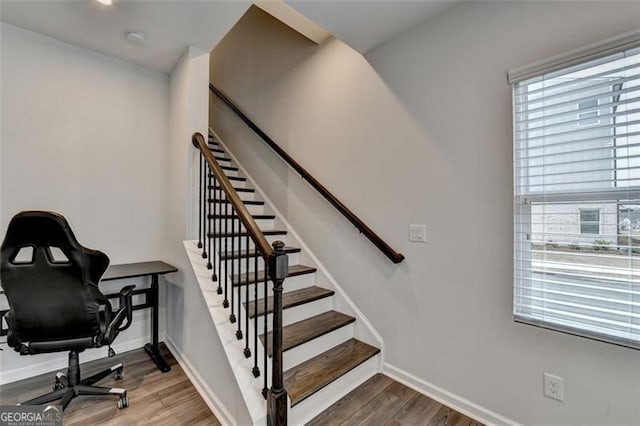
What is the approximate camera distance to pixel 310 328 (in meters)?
2.17

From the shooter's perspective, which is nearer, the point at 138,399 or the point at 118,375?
the point at 138,399

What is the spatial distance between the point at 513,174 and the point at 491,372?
1.15 meters

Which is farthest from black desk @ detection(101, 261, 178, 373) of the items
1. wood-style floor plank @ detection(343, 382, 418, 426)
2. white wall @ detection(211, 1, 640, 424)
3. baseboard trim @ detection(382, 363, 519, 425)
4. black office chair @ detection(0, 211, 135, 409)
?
baseboard trim @ detection(382, 363, 519, 425)

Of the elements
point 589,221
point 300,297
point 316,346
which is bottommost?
point 316,346

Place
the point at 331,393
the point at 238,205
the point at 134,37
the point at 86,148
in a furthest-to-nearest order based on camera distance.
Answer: the point at 86,148 → the point at 134,37 → the point at 331,393 → the point at 238,205

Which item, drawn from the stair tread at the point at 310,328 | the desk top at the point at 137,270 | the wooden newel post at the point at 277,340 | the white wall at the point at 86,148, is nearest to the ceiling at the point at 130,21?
the white wall at the point at 86,148

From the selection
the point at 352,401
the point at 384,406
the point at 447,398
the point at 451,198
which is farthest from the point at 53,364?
the point at 451,198

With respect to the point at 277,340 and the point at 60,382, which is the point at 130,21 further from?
the point at 60,382

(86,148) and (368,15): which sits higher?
(368,15)

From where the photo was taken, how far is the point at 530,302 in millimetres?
1564

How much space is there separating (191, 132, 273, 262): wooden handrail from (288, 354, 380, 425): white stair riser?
3.01 feet

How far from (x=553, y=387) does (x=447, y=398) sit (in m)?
0.61

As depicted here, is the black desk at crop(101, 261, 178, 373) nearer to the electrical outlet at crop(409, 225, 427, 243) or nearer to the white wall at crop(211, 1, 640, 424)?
the white wall at crop(211, 1, 640, 424)

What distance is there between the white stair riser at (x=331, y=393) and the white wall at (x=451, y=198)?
0.19 m
